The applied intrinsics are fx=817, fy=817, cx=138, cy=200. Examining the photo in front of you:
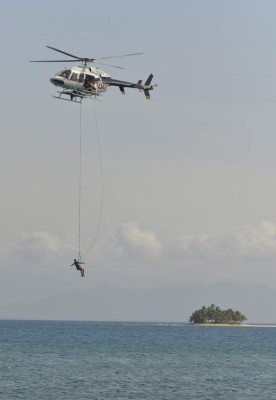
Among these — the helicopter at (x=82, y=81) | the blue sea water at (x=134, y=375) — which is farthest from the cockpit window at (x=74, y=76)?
the blue sea water at (x=134, y=375)

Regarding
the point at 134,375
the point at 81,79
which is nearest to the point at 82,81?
the point at 81,79

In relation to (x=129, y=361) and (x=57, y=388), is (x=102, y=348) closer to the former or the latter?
(x=129, y=361)

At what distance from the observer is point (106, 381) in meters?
83.1

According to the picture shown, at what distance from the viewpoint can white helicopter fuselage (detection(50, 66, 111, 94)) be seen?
72.6 metres

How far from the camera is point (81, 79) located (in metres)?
73.7

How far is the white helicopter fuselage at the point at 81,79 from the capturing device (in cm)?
7256

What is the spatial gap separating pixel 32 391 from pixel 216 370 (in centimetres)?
3153

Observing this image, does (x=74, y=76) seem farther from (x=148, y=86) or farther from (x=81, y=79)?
(x=148, y=86)

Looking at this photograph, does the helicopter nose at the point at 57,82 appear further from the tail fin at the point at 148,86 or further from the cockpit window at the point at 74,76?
the tail fin at the point at 148,86

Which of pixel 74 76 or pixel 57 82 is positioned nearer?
pixel 57 82

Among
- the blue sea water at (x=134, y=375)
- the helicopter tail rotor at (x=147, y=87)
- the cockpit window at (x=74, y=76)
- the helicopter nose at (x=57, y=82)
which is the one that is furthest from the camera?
the helicopter tail rotor at (x=147, y=87)

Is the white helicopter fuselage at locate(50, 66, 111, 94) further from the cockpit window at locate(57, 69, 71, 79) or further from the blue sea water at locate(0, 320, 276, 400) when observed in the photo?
the blue sea water at locate(0, 320, 276, 400)

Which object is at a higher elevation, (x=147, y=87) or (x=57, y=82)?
(x=147, y=87)

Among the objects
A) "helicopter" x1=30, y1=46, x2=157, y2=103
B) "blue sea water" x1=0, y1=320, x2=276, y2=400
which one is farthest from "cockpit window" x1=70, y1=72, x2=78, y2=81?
"blue sea water" x1=0, y1=320, x2=276, y2=400
